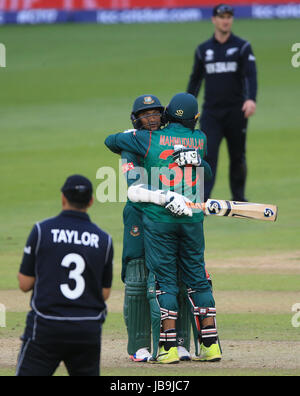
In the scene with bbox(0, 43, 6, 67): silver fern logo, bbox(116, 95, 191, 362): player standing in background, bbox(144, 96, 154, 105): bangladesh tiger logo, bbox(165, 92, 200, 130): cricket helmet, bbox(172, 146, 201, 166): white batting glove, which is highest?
bbox(0, 43, 6, 67): silver fern logo

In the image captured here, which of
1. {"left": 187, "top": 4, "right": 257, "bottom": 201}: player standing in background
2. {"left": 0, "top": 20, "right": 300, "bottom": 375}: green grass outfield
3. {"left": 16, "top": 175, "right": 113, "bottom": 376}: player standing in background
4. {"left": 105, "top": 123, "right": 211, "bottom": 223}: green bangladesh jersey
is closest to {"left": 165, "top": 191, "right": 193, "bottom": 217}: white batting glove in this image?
{"left": 105, "top": 123, "right": 211, "bottom": 223}: green bangladesh jersey

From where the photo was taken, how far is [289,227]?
12461mm

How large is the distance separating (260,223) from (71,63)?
15.5 m

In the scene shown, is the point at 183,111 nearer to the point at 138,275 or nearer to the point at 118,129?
the point at 138,275

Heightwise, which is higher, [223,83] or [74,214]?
[223,83]

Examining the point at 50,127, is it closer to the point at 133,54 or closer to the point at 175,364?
the point at 133,54

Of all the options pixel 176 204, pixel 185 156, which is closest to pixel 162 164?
pixel 185 156

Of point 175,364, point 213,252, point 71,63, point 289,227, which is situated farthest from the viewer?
point 71,63

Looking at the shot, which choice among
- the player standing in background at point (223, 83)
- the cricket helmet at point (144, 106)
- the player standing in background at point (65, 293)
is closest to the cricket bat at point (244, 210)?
the cricket helmet at point (144, 106)

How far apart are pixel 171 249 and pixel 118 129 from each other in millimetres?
12542

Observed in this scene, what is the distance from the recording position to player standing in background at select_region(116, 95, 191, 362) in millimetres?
7316

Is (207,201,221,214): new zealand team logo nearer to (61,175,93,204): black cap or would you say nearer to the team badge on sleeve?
the team badge on sleeve

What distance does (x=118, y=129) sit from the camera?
19.6 m
